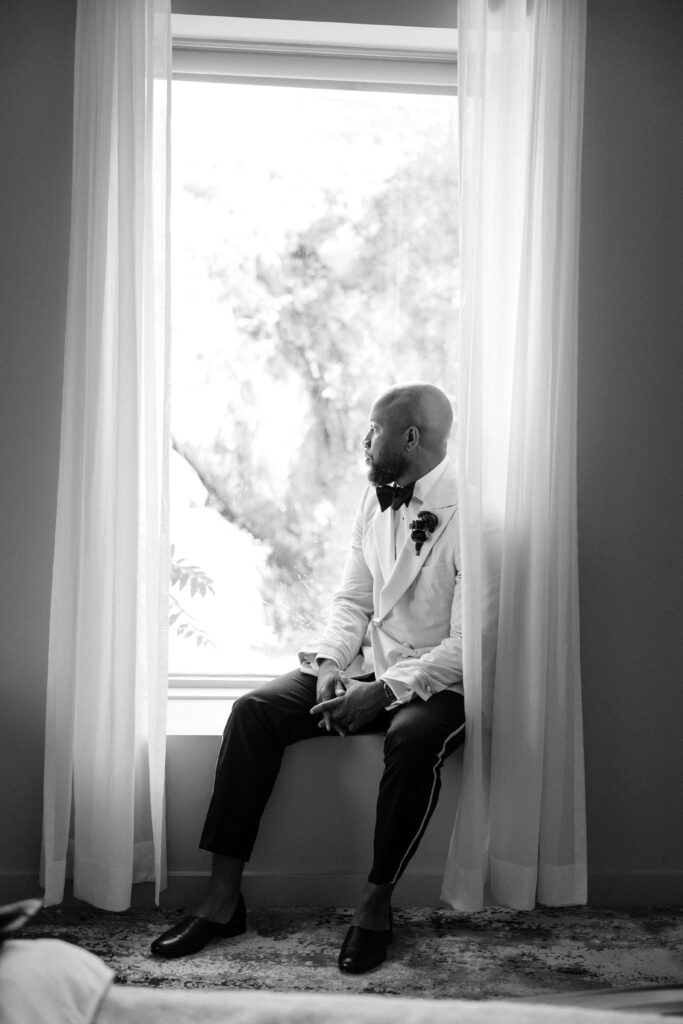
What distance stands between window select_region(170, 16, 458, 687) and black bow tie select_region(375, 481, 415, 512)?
0.35 meters

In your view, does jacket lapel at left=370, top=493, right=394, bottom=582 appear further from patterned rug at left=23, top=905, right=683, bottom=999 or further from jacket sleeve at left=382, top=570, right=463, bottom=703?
patterned rug at left=23, top=905, right=683, bottom=999

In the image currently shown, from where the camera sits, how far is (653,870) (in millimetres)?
2387

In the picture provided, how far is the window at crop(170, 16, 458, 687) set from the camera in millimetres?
2686

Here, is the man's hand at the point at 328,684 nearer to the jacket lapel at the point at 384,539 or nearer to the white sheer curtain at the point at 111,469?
the jacket lapel at the point at 384,539

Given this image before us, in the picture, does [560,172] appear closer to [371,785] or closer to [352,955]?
[371,785]

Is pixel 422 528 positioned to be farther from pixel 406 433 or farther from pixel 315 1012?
pixel 315 1012

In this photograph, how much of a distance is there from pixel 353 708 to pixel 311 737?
0.15 metres

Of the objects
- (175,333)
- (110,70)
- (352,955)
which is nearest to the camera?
(352,955)

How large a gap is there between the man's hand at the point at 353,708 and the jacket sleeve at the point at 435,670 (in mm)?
45

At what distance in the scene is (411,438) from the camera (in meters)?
2.41

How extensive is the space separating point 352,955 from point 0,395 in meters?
1.66

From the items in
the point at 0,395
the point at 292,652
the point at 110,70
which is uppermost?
the point at 110,70

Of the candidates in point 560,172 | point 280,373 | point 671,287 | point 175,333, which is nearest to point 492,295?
point 560,172

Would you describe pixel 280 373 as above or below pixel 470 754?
above
